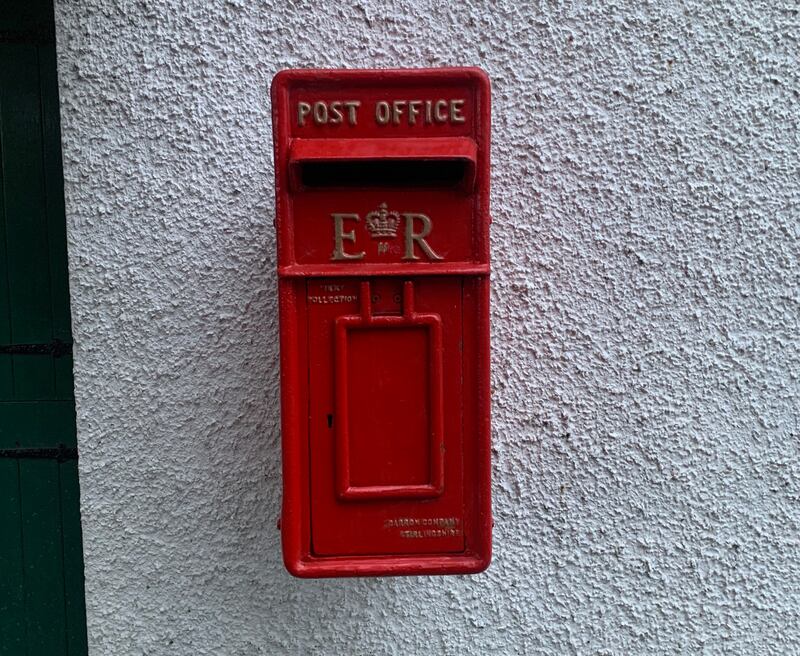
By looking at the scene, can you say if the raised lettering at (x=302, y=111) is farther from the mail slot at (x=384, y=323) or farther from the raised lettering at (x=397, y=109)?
the raised lettering at (x=397, y=109)

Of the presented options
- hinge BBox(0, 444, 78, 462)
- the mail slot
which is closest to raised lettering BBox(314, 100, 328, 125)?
the mail slot

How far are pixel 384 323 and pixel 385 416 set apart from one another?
0.59 feet

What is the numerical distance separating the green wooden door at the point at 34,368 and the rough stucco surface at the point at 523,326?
0.33 meters

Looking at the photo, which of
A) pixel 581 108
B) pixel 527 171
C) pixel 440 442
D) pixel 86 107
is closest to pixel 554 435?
pixel 440 442

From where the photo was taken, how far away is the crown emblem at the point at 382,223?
1.04m

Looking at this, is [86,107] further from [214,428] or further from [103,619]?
[103,619]

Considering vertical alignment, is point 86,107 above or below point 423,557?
above

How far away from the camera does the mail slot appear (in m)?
1.02

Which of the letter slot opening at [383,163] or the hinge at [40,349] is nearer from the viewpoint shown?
the letter slot opening at [383,163]

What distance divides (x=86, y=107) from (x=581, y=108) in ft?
3.87

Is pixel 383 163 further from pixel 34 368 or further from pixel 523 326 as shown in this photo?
pixel 34 368

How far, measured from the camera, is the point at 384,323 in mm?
1054

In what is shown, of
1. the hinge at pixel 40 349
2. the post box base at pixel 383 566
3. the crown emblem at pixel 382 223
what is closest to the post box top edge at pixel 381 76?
the crown emblem at pixel 382 223

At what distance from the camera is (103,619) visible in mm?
1435
